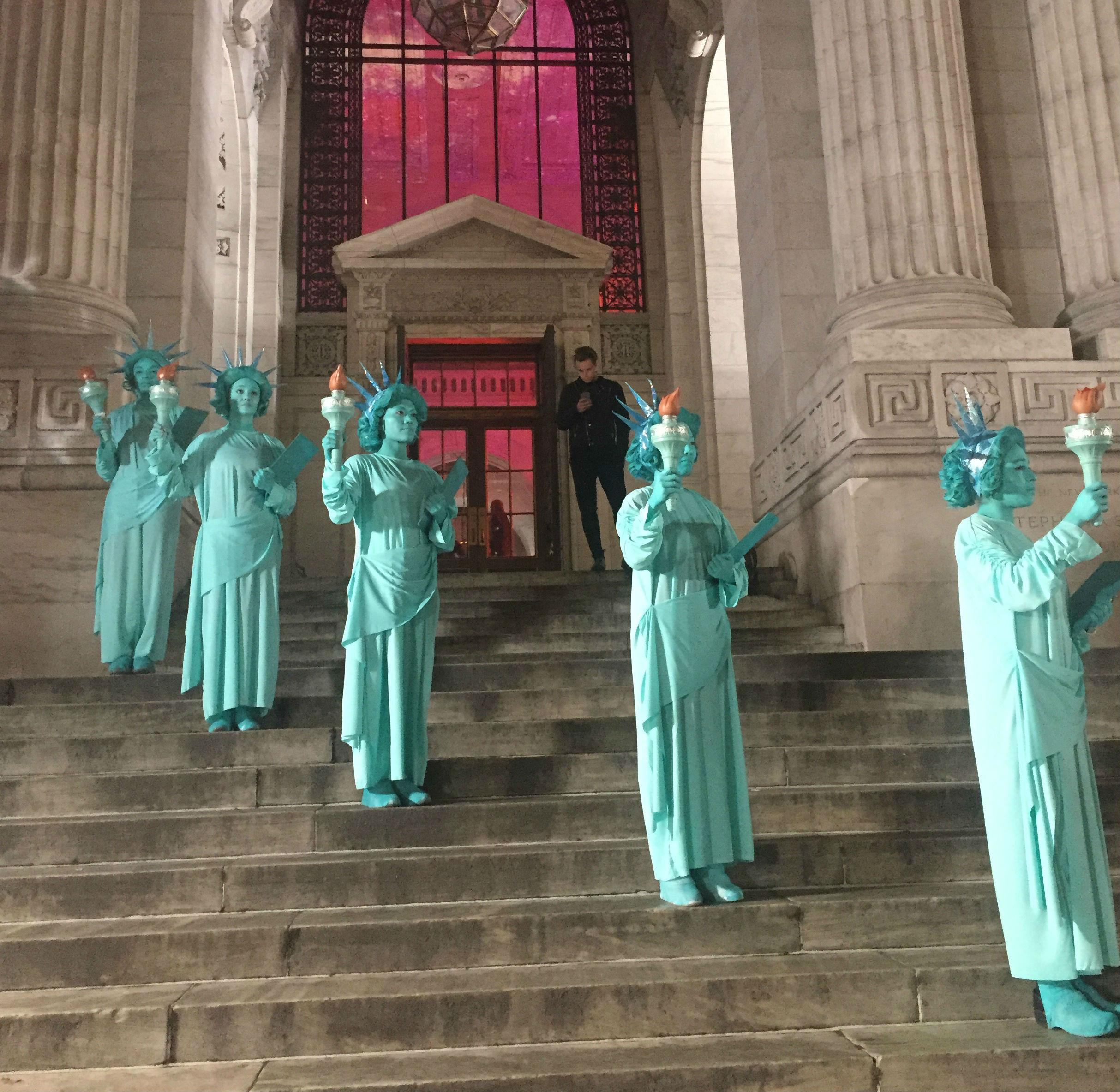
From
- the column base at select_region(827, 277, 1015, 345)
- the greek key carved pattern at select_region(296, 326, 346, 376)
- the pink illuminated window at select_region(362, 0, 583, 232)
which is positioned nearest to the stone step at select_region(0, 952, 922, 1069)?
the column base at select_region(827, 277, 1015, 345)

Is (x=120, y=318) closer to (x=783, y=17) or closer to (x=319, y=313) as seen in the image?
(x=783, y=17)

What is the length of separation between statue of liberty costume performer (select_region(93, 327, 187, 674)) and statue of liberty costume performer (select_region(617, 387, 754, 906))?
369 cm

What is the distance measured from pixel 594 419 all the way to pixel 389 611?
5.66 m

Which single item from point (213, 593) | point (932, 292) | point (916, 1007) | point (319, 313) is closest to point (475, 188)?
point (319, 313)

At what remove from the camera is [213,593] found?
6.25 metres

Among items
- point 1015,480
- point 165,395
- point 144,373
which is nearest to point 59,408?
point 144,373

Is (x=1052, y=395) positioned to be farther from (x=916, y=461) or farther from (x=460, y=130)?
(x=460, y=130)

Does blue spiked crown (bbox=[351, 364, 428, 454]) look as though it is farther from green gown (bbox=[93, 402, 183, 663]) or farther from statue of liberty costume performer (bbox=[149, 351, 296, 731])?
green gown (bbox=[93, 402, 183, 663])

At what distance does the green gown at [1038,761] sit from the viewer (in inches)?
144

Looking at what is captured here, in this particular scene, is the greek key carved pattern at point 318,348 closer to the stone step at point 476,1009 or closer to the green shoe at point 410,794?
the green shoe at point 410,794

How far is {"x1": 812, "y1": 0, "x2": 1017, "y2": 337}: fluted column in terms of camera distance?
8516 mm

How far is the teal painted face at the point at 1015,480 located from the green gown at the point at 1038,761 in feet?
0.70

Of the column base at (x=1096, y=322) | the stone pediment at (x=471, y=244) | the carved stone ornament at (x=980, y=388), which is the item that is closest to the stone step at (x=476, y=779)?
the carved stone ornament at (x=980, y=388)

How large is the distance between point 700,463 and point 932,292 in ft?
25.4
